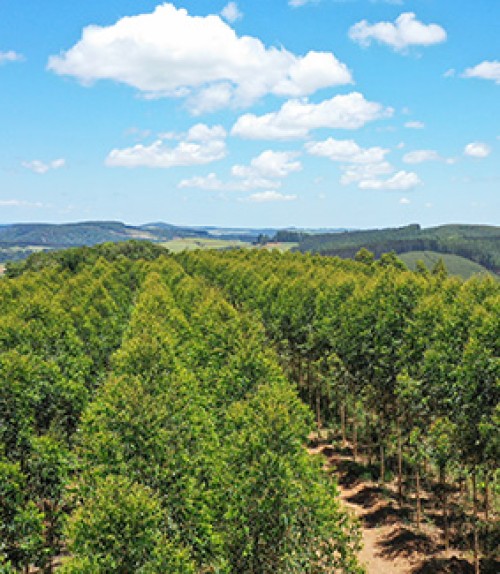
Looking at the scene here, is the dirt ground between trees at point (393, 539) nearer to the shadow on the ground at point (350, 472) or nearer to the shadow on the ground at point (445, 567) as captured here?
the shadow on the ground at point (445, 567)

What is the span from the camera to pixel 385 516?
40.0 m

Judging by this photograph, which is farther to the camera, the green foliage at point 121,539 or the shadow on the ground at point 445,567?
the shadow on the ground at point 445,567

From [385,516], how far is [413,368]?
12957mm

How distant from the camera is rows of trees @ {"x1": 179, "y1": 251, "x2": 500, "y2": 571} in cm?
2995

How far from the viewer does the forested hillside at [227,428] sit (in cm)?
2083

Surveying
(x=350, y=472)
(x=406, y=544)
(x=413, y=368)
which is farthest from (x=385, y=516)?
(x=413, y=368)

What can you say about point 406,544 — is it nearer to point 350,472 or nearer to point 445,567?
point 445,567

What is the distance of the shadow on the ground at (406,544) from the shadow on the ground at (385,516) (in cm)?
151

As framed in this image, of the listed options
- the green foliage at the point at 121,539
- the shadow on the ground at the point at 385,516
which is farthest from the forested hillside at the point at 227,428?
the shadow on the ground at the point at 385,516

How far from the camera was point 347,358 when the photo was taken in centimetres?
4381

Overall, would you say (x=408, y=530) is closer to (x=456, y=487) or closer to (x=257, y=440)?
(x=456, y=487)

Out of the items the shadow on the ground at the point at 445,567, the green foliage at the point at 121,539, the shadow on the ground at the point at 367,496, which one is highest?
the green foliage at the point at 121,539

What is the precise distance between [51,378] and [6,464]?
9.57 metres

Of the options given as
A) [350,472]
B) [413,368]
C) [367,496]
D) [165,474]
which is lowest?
[367,496]
